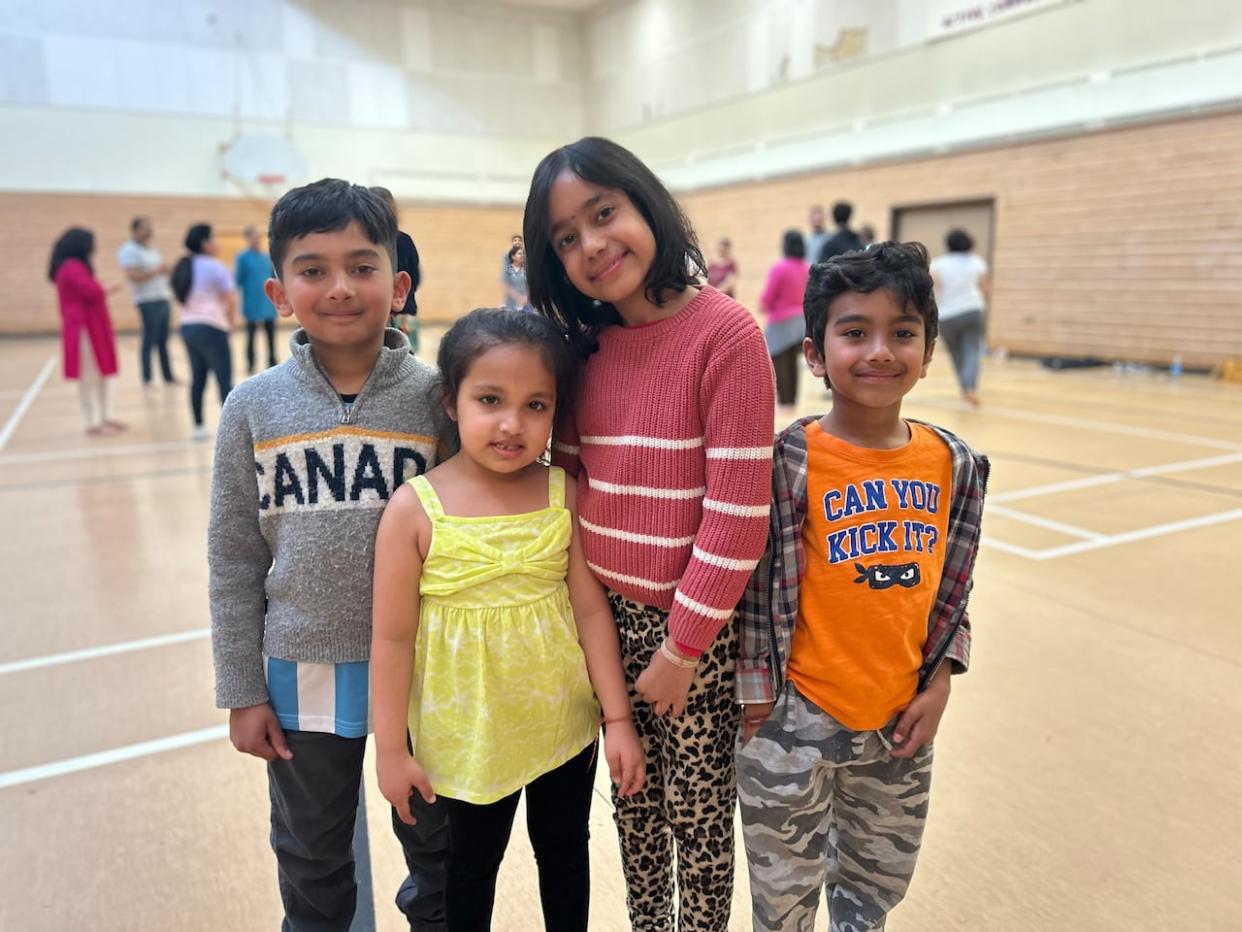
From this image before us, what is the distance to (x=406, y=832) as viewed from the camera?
5.04ft

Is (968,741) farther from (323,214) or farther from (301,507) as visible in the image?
(323,214)

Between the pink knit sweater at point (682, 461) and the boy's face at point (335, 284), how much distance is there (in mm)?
357

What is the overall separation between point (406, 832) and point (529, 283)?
101 centimetres

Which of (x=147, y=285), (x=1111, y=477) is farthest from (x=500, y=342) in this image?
(x=147, y=285)

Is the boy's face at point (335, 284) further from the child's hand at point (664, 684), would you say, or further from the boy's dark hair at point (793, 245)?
the boy's dark hair at point (793, 245)

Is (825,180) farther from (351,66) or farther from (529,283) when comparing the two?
(529,283)

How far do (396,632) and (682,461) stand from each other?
0.49 meters

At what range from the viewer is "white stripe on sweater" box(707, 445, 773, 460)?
120 centimetres

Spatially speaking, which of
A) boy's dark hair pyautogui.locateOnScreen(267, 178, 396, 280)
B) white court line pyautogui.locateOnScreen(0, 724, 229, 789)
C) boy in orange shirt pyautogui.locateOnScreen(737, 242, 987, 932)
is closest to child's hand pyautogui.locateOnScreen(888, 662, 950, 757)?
boy in orange shirt pyautogui.locateOnScreen(737, 242, 987, 932)

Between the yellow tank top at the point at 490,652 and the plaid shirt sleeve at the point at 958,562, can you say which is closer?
the yellow tank top at the point at 490,652

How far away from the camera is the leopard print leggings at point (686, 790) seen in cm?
133

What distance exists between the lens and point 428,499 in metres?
1.24

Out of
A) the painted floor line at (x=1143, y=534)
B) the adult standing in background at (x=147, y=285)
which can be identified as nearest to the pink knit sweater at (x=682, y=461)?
the painted floor line at (x=1143, y=534)

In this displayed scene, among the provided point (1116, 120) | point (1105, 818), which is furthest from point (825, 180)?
point (1105, 818)
